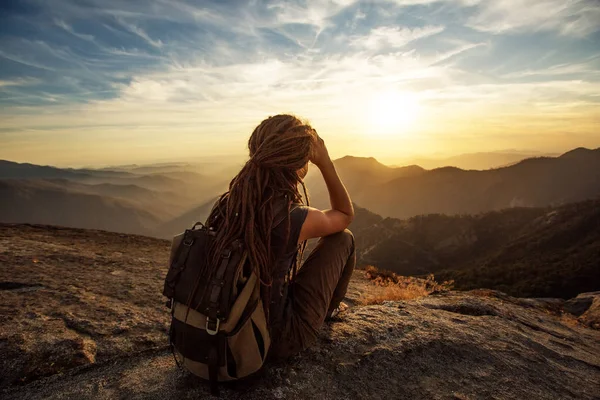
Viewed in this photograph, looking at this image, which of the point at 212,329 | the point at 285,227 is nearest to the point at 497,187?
the point at 285,227

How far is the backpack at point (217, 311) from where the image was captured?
6.53 feet

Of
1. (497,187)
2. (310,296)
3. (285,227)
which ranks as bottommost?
(310,296)

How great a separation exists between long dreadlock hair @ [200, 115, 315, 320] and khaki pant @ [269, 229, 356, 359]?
0.95 ft

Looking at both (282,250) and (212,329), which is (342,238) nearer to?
(282,250)

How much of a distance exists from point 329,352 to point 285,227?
1.66m

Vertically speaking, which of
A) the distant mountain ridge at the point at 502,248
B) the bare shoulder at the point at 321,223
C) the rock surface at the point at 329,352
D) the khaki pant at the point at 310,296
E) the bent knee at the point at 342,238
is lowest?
the distant mountain ridge at the point at 502,248

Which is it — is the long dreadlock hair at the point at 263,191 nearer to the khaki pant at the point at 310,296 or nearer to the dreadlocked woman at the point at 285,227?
the dreadlocked woman at the point at 285,227

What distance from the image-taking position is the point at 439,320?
161 inches

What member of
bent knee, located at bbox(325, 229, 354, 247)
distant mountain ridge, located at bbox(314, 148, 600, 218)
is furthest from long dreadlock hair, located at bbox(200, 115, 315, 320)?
distant mountain ridge, located at bbox(314, 148, 600, 218)

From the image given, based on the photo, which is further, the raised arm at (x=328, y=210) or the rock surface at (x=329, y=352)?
the rock surface at (x=329, y=352)

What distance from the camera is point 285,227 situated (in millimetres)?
2227

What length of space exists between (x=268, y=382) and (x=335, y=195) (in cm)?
170

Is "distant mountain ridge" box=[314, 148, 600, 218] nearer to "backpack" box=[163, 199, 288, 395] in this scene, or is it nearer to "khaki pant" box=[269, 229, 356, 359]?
"khaki pant" box=[269, 229, 356, 359]

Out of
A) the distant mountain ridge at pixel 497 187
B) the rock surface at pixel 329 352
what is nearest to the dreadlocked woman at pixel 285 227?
the rock surface at pixel 329 352
